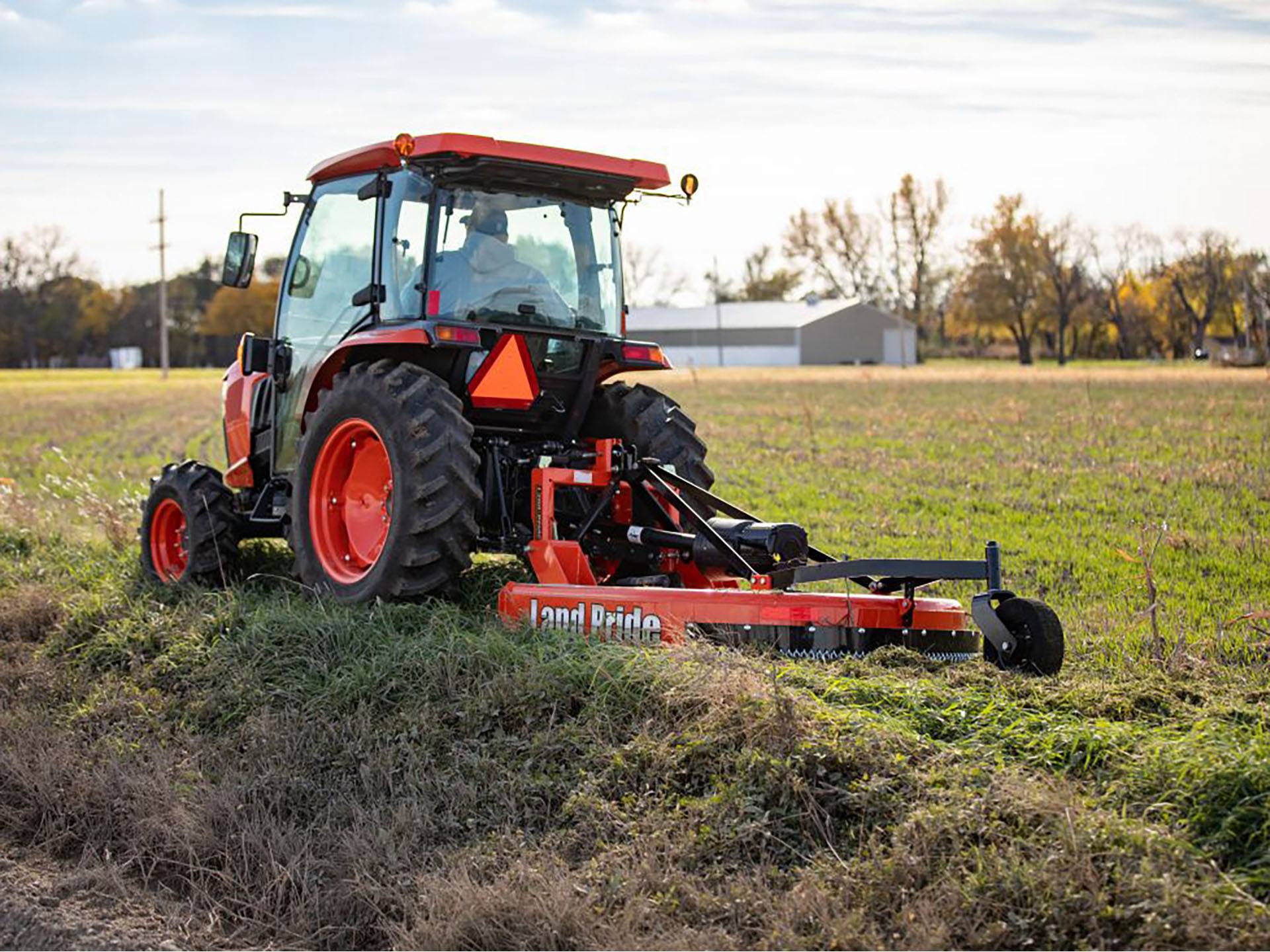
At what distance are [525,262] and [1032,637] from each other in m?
3.31

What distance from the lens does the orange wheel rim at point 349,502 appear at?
7.30m

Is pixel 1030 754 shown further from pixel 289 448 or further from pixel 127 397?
pixel 127 397

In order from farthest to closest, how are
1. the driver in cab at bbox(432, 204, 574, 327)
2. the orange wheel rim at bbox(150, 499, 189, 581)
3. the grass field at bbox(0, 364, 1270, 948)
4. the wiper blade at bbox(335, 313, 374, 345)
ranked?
the orange wheel rim at bbox(150, 499, 189, 581), the wiper blade at bbox(335, 313, 374, 345), the driver in cab at bbox(432, 204, 574, 327), the grass field at bbox(0, 364, 1270, 948)

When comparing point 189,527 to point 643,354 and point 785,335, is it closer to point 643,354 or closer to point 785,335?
point 643,354

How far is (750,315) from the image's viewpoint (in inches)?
3445

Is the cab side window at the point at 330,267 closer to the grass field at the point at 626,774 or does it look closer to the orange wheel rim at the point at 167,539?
the orange wheel rim at the point at 167,539

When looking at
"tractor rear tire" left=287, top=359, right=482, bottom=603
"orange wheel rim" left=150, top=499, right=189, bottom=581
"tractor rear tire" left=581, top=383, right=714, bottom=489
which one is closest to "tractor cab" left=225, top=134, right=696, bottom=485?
"tractor rear tire" left=581, top=383, right=714, bottom=489

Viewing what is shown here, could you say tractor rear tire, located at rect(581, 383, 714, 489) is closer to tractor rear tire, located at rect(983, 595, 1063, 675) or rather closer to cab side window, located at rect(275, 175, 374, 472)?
cab side window, located at rect(275, 175, 374, 472)

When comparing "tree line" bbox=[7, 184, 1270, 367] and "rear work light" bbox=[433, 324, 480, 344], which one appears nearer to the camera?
"rear work light" bbox=[433, 324, 480, 344]

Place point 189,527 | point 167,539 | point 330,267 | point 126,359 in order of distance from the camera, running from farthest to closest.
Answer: point 126,359, point 167,539, point 189,527, point 330,267

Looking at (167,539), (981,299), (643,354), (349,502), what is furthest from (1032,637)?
(981,299)

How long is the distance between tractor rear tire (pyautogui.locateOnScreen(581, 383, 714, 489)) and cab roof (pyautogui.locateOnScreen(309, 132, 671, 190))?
3.78 feet

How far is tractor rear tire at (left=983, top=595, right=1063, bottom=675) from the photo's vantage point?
579cm

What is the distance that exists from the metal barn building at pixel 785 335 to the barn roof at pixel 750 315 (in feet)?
0.13
